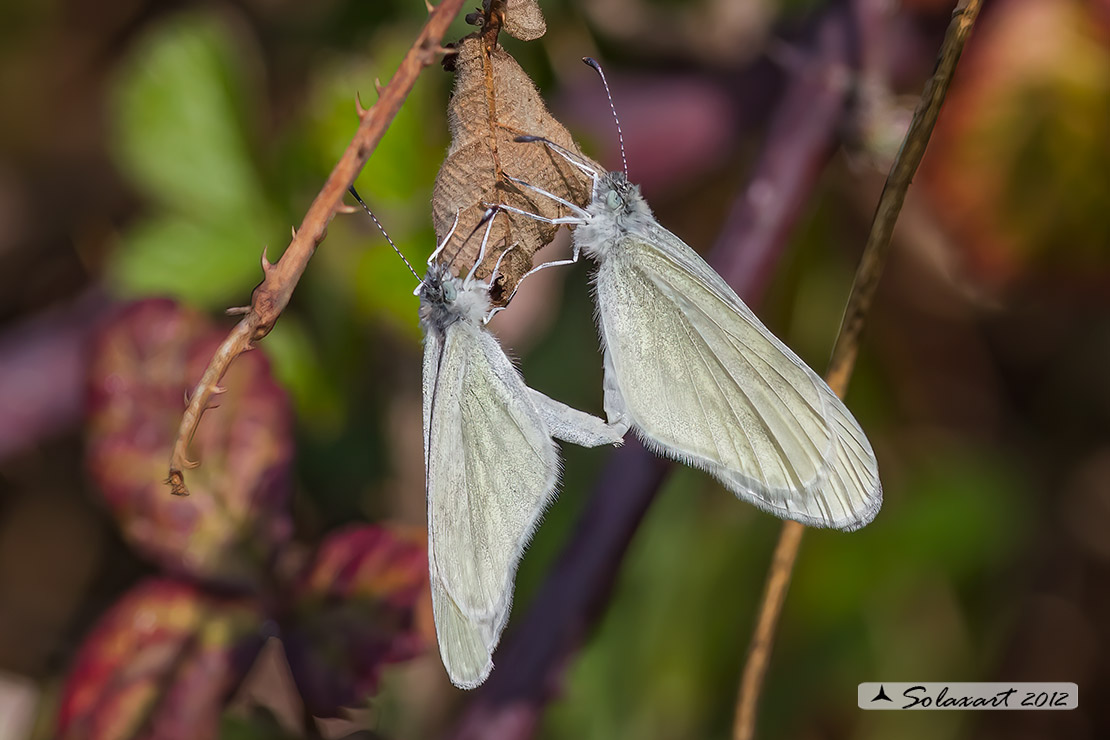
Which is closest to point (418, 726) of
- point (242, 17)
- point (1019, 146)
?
point (1019, 146)

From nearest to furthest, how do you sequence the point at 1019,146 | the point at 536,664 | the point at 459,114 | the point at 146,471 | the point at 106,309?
the point at 459,114 < the point at 536,664 < the point at 146,471 < the point at 106,309 < the point at 1019,146

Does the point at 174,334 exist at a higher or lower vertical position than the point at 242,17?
lower

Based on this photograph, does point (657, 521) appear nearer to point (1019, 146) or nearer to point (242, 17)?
point (1019, 146)

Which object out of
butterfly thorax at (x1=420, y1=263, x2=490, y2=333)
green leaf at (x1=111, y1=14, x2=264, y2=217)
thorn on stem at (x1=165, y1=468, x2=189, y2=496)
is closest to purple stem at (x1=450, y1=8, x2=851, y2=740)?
butterfly thorax at (x1=420, y1=263, x2=490, y2=333)

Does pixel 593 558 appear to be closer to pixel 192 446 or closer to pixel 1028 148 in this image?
pixel 192 446

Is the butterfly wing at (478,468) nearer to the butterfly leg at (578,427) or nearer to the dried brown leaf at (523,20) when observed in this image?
the butterfly leg at (578,427)

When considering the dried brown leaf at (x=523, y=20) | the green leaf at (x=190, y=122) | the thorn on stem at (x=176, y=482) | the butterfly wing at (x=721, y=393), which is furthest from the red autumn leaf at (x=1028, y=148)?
the thorn on stem at (x=176, y=482)

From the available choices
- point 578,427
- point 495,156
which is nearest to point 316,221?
point 495,156
